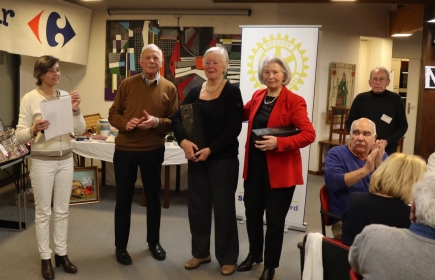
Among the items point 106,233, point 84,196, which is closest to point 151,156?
point 106,233

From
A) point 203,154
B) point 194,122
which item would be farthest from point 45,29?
point 203,154

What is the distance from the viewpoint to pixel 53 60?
2.76m

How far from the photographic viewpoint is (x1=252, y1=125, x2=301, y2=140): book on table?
8.74 feet

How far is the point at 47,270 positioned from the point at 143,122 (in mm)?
1126

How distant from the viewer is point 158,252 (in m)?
3.26

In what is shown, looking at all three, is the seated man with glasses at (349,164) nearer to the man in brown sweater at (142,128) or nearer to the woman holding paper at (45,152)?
the man in brown sweater at (142,128)

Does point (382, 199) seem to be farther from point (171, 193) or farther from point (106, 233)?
point (171, 193)

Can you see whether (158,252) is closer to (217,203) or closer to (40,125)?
(217,203)

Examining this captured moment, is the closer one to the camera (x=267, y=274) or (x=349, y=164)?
(x=349, y=164)

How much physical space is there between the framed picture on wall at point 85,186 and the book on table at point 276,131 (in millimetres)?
2598

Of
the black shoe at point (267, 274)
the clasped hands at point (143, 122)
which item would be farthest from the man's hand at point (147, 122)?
the black shoe at point (267, 274)

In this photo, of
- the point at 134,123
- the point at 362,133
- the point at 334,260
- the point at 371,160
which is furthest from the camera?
the point at 134,123

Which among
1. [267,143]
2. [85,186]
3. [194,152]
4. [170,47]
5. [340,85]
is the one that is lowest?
[85,186]

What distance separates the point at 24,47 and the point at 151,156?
2.76 m
